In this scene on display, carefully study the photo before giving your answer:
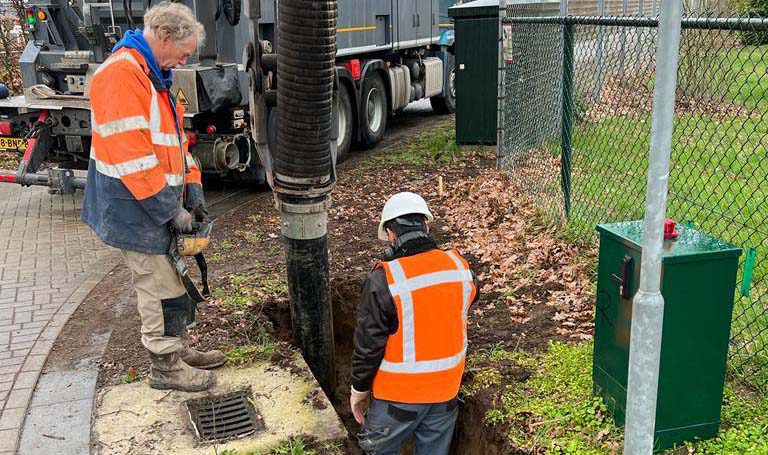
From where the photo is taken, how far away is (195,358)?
438cm

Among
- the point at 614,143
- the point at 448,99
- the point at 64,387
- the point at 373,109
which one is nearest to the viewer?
the point at 64,387

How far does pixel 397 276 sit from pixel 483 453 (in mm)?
1338

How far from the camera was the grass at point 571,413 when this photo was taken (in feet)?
10.9

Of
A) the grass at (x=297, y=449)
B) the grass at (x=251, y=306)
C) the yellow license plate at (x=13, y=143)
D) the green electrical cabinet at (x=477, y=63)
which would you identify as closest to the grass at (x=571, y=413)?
the grass at (x=297, y=449)

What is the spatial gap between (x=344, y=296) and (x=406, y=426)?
2.48m

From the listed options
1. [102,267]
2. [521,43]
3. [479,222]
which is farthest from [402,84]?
[102,267]

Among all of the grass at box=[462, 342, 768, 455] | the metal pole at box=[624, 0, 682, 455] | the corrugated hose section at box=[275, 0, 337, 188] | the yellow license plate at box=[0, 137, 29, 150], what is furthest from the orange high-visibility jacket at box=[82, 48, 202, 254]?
the yellow license plate at box=[0, 137, 29, 150]

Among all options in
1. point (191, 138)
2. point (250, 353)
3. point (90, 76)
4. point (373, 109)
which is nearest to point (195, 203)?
point (250, 353)

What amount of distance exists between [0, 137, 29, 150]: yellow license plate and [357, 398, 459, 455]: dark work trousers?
21.1ft

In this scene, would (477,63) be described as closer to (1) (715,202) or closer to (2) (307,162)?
(1) (715,202)

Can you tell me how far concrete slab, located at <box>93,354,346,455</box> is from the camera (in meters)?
3.63

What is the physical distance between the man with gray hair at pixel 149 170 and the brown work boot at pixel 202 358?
22cm

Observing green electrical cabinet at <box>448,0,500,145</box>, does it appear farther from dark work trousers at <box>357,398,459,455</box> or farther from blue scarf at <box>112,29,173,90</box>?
dark work trousers at <box>357,398,459,455</box>

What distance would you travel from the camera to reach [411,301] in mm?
3215
